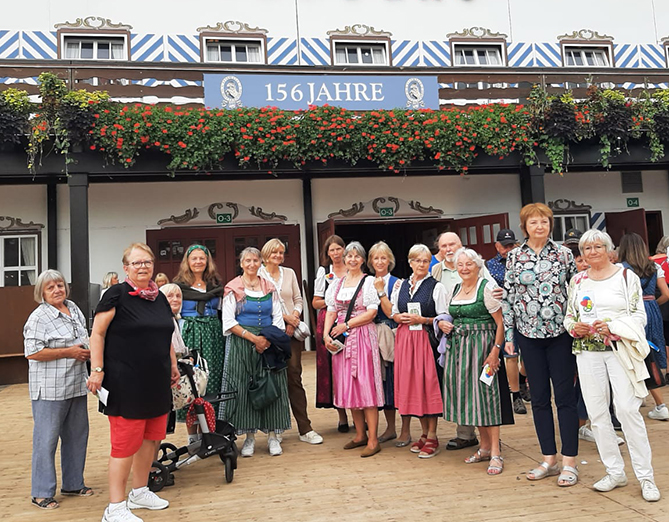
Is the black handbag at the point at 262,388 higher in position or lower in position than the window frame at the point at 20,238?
lower

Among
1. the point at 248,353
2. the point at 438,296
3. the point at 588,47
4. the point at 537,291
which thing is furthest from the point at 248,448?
the point at 588,47

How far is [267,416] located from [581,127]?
717cm

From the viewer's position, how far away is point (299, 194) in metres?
10.7

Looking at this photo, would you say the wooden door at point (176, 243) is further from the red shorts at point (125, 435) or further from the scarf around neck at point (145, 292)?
the red shorts at point (125, 435)

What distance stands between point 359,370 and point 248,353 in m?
0.90

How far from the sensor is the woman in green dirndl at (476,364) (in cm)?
408

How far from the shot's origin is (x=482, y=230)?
34.4 feet

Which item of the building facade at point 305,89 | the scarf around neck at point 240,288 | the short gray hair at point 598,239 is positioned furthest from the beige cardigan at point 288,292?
the building facade at point 305,89

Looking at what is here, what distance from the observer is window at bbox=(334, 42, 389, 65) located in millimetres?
11109

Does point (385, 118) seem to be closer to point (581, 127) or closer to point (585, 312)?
point (581, 127)

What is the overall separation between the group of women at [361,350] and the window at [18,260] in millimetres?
6351

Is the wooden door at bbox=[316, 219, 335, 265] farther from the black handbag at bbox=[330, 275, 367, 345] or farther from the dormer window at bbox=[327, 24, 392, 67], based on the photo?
the black handbag at bbox=[330, 275, 367, 345]

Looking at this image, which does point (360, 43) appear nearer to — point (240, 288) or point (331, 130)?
point (331, 130)

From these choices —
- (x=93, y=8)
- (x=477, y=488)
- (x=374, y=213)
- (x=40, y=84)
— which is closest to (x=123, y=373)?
(x=477, y=488)
